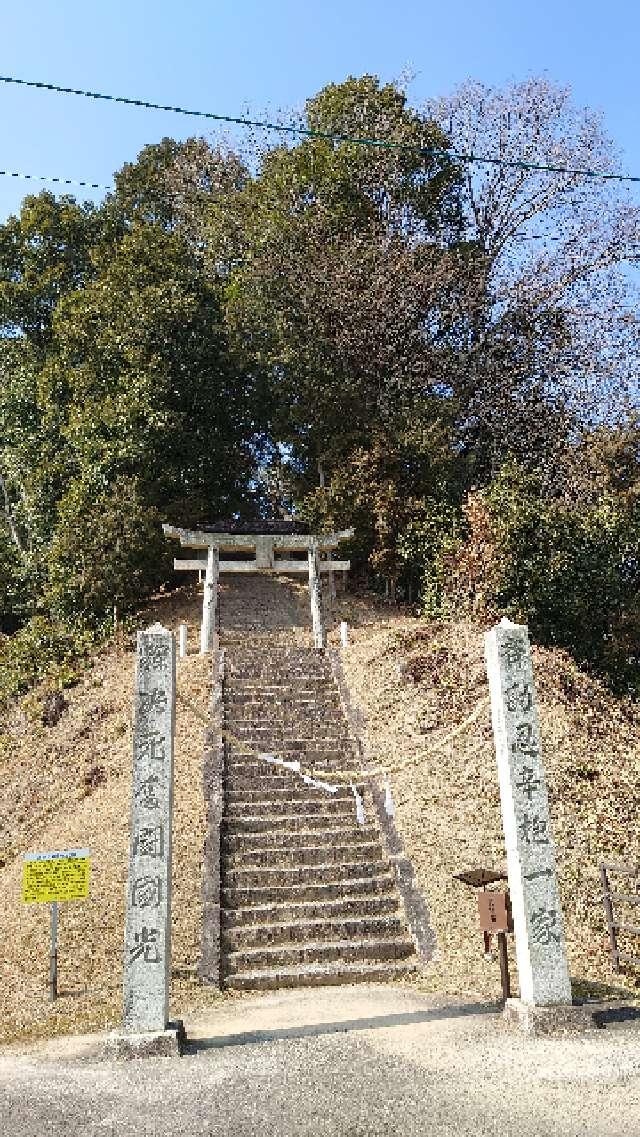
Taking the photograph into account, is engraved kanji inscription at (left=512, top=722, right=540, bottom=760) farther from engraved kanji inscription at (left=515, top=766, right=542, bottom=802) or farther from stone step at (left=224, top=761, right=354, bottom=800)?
stone step at (left=224, top=761, right=354, bottom=800)

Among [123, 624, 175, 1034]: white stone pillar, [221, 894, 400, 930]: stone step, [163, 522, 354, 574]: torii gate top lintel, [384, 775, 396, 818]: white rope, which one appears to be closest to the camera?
[123, 624, 175, 1034]: white stone pillar

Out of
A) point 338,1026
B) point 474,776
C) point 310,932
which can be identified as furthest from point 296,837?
point 338,1026

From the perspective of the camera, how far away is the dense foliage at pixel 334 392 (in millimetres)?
17500

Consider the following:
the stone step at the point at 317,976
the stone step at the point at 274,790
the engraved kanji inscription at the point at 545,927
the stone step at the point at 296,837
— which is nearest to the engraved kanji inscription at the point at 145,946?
the stone step at the point at 317,976

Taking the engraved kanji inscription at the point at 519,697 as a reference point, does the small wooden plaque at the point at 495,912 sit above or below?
below

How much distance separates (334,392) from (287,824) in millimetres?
14474

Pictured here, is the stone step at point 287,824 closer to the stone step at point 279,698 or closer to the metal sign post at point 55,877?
A: the metal sign post at point 55,877

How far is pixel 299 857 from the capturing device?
10.1 metres

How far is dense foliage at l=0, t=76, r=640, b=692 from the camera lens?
689 inches

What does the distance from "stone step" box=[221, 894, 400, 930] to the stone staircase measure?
1 centimetres

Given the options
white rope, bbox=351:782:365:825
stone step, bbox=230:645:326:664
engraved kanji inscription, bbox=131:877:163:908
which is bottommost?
white rope, bbox=351:782:365:825

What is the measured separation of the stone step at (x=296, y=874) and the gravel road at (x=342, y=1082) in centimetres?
269

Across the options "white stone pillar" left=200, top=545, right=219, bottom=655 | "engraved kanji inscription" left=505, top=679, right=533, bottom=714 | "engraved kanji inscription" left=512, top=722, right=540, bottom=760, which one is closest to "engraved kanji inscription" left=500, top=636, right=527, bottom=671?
"engraved kanji inscription" left=505, top=679, right=533, bottom=714

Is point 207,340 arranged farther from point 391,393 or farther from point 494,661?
point 494,661
